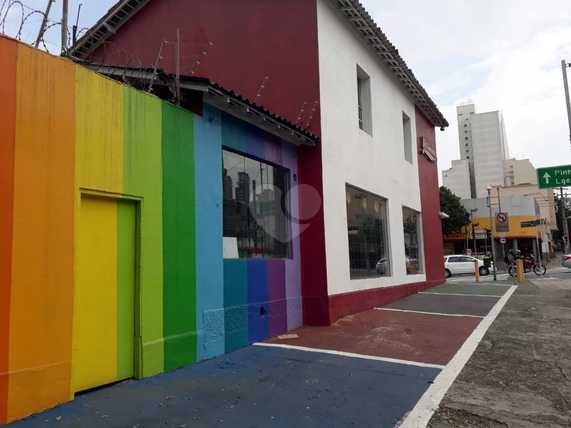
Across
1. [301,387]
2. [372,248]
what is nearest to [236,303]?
[301,387]

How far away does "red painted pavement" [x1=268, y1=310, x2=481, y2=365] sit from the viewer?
6770 millimetres

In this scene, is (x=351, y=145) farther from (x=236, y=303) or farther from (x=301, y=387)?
(x=301, y=387)

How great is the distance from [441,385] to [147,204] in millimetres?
4046

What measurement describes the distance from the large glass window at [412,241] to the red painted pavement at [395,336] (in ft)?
14.3

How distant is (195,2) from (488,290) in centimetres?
1237

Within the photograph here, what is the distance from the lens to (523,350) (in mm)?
6906

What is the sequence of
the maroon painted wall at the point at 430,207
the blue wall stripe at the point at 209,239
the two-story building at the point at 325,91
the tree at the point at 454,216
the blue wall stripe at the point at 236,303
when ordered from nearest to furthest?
the blue wall stripe at the point at 209,239 → the blue wall stripe at the point at 236,303 → the two-story building at the point at 325,91 → the maroon painted wall at the point at 430,207 → the tree at the point at 454,216

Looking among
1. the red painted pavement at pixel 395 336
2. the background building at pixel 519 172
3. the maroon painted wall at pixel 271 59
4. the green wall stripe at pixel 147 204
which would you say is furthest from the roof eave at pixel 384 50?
the background building at pixel 519 172

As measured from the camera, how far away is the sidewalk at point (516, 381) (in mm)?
4300

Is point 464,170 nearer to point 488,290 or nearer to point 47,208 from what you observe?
point 488,290

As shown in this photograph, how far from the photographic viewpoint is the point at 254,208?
782 centimetres

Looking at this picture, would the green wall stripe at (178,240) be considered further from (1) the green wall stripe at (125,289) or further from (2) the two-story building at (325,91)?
(2) the two-story building at (325,91)

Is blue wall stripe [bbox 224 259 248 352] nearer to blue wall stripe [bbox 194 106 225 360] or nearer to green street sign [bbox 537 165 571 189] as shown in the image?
blue wall stripe [bbox 194 106 225 360]

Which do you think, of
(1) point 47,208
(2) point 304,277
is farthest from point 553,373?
(1) point 47,208
